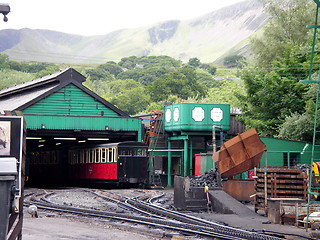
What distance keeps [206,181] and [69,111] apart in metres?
19.6

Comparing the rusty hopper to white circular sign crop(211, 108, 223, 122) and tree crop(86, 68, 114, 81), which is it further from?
tree crop(86, 68, 114, 81)

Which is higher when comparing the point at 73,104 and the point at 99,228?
the point at 73,104

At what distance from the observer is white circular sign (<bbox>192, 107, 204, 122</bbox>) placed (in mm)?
41938

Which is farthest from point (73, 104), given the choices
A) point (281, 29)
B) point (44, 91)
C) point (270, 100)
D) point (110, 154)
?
point (281, 29)

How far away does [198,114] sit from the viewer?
4203 centimetres

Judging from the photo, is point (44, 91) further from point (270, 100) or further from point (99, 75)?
point (99, 75)

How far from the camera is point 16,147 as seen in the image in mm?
8680

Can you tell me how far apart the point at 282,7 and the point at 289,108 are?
21005 millimetres

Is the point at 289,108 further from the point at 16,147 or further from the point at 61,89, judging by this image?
the point at 16,147

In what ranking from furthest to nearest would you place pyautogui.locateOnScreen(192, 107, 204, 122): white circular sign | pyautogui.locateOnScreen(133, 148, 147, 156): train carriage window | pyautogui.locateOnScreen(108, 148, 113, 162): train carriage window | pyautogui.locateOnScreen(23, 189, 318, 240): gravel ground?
1. pyautogui.locateOnScreen(192, 107, 204, 122): white circular sign
2. pyautogui.locateOnScreen(133, 148, 147, 156): train carriage window
3. pyautogui.locateOnScreen(108, 148, 113, 162): train carriage window
4. pyautogui.locateOnScreen(23, 189, 318, 240): gravel ground

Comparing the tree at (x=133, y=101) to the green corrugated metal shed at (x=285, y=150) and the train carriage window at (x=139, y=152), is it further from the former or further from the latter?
the green corrugated metal shed at (x=285, y=150)

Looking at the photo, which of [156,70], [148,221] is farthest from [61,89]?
[156,70]

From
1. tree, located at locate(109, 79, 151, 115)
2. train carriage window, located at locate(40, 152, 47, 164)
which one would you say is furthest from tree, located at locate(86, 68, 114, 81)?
train carriage window, located at locate(40, 152, 47, 164)

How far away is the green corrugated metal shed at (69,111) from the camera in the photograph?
125 feet
